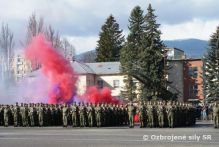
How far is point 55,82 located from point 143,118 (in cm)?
1401

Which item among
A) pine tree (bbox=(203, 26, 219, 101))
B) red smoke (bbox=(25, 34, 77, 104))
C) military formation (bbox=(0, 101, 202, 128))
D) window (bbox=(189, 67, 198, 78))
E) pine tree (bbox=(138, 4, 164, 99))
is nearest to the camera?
military formation (bbox=(0, 101, 202, 128))

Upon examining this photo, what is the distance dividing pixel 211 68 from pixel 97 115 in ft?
106

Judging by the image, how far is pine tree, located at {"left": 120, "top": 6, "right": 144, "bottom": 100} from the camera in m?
64.0

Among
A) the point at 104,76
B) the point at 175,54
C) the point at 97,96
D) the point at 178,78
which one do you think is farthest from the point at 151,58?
the point at 175,54

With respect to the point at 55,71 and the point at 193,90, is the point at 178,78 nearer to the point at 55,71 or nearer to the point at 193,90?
the point at 193,90

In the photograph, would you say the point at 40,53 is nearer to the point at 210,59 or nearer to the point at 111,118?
the point at 111,118

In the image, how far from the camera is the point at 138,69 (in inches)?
2355

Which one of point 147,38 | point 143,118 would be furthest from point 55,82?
point 147,38

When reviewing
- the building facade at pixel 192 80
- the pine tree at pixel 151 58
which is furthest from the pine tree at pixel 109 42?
the pine tree at pixel 151 58

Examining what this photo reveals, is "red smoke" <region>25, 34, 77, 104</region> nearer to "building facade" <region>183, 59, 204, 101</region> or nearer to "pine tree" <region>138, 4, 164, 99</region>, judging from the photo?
"pine tree" <region>138, 4, 164, 99</region>

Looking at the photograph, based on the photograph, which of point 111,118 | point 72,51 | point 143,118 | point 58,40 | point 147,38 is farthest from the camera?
point 72,51

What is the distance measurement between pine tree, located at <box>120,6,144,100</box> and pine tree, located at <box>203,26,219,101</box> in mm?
8653

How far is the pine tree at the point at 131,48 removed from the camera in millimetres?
63969

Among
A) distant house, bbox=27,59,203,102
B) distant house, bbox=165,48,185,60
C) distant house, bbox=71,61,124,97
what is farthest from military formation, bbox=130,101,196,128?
distant house, bbox=165,48,185,60
